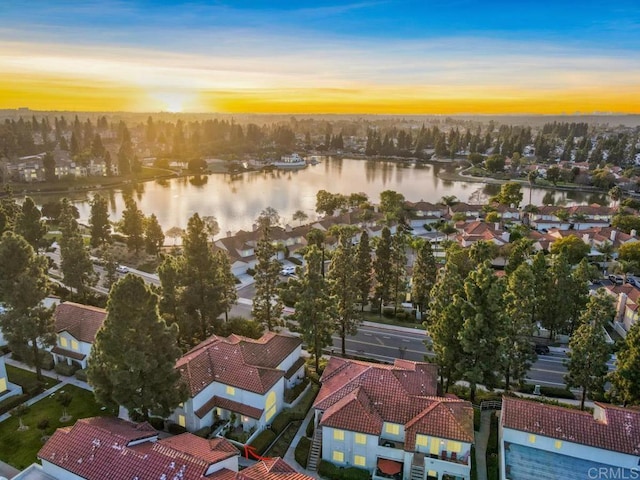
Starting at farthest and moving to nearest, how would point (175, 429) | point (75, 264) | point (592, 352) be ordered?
point (75, 264)
point (592, 352)
point (175, 429)

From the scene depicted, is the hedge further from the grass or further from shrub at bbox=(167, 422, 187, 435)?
the grass

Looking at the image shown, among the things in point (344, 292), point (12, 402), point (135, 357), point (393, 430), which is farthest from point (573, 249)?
point (12, 402)

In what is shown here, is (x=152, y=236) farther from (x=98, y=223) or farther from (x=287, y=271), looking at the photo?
(x=287, y=271)

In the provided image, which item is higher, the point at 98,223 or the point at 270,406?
the point at 98,223

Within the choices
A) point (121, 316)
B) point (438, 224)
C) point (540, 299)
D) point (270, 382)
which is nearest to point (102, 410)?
point (121, 316)

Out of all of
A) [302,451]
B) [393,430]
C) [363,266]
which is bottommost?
[302,451]

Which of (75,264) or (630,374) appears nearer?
(630,374)

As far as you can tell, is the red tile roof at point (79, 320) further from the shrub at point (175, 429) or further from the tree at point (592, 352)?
the tree at point (592, 352)
